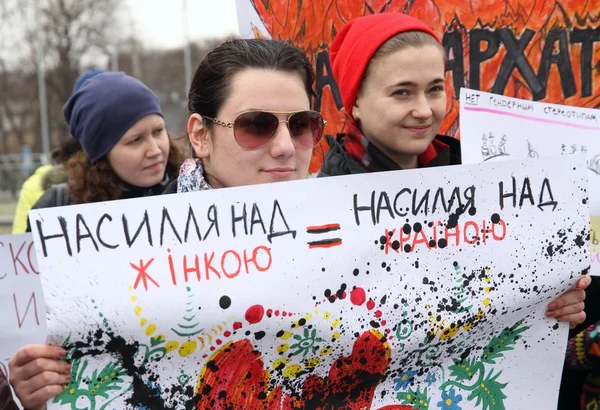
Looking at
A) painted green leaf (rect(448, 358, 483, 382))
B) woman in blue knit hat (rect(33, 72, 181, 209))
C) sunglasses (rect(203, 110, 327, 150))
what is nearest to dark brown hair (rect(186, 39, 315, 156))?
sunglasses (rect(203, 110, 327, 150))

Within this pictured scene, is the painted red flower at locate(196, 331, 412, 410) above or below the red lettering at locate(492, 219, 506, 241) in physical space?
below

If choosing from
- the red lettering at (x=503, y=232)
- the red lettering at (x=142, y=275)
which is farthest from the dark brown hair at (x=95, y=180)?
the red lettering at (x=503, y=232)

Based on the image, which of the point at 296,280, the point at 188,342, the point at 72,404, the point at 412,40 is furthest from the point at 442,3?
the point at 72,404

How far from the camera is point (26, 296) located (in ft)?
8.61

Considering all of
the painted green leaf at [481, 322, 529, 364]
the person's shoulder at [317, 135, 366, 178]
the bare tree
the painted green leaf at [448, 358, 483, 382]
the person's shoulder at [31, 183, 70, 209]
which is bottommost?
the painted green leaf at [448, 358, 483, 382]

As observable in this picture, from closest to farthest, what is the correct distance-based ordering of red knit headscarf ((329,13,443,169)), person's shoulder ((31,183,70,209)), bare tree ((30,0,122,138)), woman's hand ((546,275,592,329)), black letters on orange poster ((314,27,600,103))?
woman's hand ((546,275,592,329)) < red knit headscarf ((329,13,443,169)) < black letters on orange poster ((314,27,600,103)) < person's shoulder ((31,183,70,209)) < bare tree ((30,0,122,138))

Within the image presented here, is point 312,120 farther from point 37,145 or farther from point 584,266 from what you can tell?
point 37,145

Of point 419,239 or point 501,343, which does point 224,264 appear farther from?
point 501,343

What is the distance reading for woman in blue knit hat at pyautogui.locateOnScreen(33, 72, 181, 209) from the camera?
120 inches

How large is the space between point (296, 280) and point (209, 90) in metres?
0.57

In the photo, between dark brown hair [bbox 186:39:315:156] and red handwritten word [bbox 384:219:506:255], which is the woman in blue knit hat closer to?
dark brown hair [bbox 186:39:315:156]

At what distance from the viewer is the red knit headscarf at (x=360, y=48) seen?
7.15ft

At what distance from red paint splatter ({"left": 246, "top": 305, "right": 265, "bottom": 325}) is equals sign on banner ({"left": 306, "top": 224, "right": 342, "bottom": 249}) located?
0.63 ft

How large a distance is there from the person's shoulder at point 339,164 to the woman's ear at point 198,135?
439 millimetres
